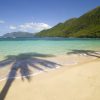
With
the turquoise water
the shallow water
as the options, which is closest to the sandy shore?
the shallow water

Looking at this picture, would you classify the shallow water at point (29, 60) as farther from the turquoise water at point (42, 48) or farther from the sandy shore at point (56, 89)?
the sandy shore at point (56, 89)

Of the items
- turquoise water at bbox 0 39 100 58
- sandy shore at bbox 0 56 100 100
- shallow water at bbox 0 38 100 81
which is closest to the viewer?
sandy shore at bbox 0 56 100 100

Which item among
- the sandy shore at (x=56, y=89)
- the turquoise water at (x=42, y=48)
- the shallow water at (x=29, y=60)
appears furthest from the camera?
the turquoise water at (x=42, y=48)

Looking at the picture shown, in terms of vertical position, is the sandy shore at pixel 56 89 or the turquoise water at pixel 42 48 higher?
the sandy shore at pixel 56 89

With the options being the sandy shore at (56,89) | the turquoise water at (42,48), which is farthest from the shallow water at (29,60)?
the sandy shore at (56,89)

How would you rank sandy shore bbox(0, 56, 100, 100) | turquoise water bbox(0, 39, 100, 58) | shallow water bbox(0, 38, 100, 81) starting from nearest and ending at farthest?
sandy shore bbox(0, 56, 100, 100)
shallow water bbox(0, 38, 100, 81)
turquoise water bbox(0, 39, 100, 58)

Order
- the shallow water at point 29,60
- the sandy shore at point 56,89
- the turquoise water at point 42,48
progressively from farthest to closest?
the turquoise water at point 42,48 → the shallow water at point 29,60 → the sandy shore at point 56,89

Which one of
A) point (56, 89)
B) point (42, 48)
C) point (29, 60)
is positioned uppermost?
point (56, 89)

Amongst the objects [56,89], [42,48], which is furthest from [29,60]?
[42,48]

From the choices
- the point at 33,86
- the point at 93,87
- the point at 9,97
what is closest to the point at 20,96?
the point at 9,97

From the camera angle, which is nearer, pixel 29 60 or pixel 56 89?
pixel 56 89

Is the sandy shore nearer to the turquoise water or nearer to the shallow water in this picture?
the shallow water

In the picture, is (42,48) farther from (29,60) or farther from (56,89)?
(56,89)

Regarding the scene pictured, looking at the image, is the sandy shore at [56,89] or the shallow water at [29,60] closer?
the sandy shore at [56,89]
